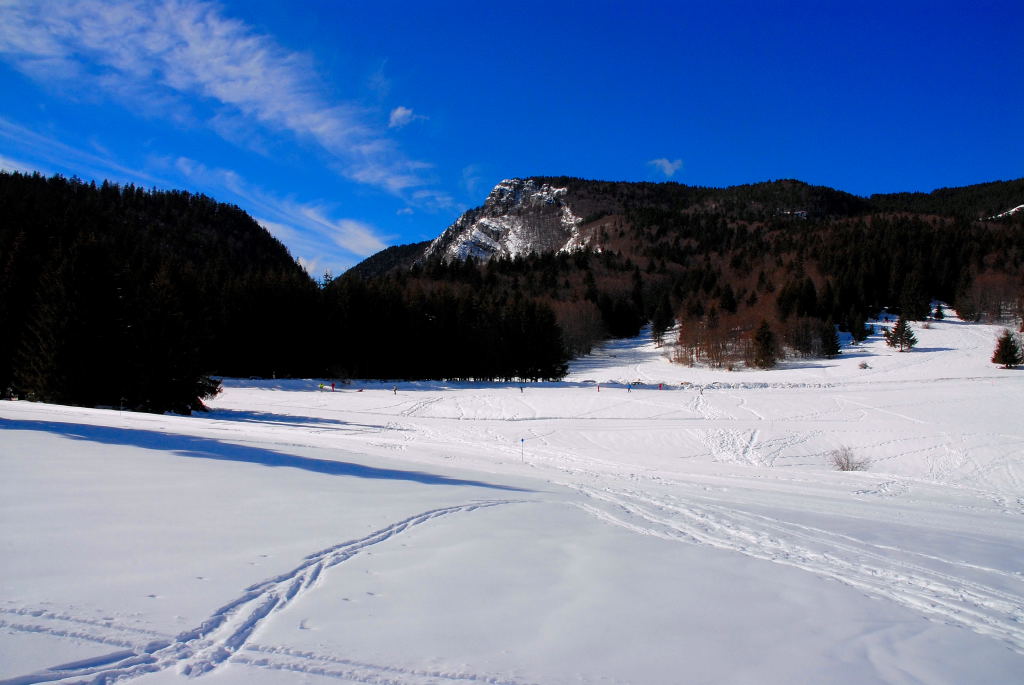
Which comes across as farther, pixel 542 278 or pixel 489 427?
pixel 542 278

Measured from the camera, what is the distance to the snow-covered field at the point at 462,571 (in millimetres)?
3066

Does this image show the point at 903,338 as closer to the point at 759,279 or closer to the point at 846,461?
the point at 759,279

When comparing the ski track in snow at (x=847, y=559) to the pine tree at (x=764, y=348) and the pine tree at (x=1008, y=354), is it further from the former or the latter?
the pine tree at (x=1008, y=354)

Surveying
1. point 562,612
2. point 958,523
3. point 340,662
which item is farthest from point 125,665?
point 958,523

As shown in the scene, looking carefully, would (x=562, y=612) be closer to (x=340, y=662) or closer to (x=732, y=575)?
(x=340, y=662)

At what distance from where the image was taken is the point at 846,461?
69.6ft

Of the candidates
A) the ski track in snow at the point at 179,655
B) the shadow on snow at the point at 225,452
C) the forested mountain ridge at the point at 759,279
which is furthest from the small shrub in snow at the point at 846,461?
the forested mountain ridge at the point at 759,279

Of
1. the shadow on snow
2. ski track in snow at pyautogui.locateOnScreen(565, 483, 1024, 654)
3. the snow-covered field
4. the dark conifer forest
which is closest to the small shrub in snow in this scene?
the snow-covered field

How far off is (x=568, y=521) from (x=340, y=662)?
5.01 meters

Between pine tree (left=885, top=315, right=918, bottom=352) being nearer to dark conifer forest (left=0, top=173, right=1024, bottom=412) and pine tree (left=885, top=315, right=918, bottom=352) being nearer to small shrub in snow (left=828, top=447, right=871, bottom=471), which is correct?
dark conifer forest (left=0, top=173, right=1024, bottom=412)

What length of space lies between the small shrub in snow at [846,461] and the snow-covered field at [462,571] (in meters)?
5.91

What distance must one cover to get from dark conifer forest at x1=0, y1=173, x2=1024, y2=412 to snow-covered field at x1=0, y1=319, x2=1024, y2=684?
14.3 meters

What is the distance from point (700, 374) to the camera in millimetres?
64062

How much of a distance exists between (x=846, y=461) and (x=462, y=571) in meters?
21.9
